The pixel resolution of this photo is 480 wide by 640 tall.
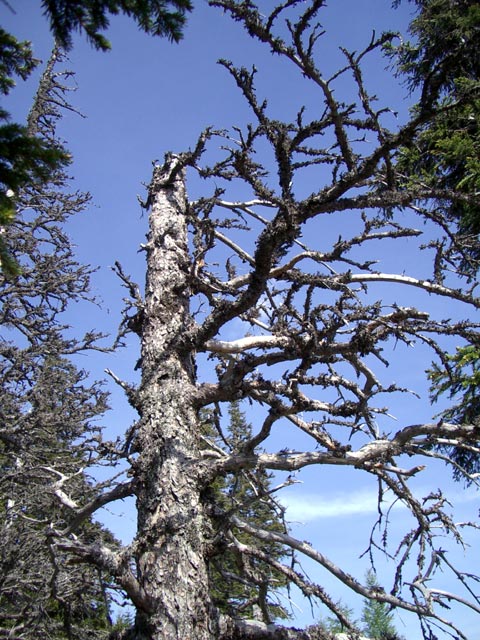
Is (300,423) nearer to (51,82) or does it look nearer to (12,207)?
(12,207)

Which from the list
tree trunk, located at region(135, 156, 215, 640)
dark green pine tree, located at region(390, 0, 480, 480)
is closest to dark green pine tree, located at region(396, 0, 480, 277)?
dark green pine tree, located at region(390, 0, 480, 480)

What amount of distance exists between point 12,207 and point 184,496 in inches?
92.9

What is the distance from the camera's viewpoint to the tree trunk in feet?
11.2

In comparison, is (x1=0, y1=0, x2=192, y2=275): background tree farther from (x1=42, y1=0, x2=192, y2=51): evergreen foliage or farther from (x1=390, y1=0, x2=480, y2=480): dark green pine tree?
(x1=390, y1=0, x2=480, y2=480): dark green pine tree

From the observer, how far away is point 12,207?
2375 mm

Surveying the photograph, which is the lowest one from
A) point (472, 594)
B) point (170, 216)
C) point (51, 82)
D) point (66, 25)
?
point (472, 594)

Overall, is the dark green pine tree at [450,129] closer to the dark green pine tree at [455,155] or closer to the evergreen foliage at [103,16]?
the dark green pine tree at [455,155]

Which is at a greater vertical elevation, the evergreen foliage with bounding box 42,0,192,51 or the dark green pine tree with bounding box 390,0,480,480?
the dark green pine tree with bounding box 390,0,480,480

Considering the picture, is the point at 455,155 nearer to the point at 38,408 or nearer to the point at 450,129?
the point at 450,129

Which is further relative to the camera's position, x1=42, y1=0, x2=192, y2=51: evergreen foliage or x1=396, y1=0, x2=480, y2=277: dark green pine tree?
x1=396, y1=0, x2=480, y2=277: dark green pine tree

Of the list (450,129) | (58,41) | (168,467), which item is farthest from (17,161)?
(450,129)

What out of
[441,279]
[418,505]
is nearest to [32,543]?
[418,505]

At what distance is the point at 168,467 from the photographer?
395 centimetres

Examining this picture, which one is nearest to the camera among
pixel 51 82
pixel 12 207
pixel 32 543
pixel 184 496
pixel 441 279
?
pixel 12 207
